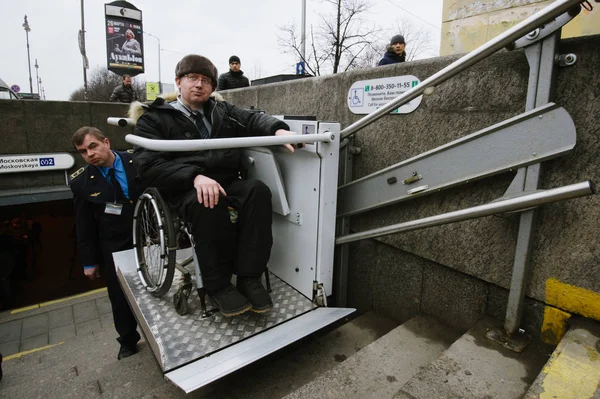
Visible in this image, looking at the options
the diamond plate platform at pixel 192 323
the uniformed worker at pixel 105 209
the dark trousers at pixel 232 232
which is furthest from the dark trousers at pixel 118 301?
the dark trousers at pixel 232 232

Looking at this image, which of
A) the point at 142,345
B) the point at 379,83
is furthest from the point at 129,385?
the point at 379,83

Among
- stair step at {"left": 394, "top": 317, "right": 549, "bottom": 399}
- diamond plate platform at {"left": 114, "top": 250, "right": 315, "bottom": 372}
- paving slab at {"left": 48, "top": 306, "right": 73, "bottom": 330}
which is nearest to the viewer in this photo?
stair step at {"left": 394, "top": 317, "right": 549, "bottom": 399}

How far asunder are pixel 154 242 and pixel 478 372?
2.03 m

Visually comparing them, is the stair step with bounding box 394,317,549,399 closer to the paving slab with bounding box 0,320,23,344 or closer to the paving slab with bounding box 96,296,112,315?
the paving slab with bounding box 96,296,112,315

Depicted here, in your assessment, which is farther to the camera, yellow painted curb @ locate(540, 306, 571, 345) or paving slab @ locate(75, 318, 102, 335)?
paving slab @ locate(75, 318, 102, 335)

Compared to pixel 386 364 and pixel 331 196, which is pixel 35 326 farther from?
pixel 386 364

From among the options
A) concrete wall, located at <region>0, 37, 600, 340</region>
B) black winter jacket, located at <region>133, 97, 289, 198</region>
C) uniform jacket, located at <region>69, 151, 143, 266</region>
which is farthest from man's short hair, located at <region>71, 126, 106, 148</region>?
concrete wall, located at <region>0, 37, 600, 340</region>

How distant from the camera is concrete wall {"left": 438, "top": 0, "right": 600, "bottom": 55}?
3959 mm

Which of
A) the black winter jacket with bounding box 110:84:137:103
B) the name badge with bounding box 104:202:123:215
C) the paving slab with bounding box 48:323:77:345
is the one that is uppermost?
the black winter jacket with bounding box 110:84:137:103

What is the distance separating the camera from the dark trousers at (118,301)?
3111 mm

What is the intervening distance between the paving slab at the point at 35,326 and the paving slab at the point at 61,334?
136 millimetres

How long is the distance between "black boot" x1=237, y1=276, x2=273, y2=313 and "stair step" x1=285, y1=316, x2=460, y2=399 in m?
0.50

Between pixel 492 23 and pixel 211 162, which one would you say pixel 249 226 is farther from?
pixel 492 23

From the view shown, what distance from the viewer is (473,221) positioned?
6.92 ft
